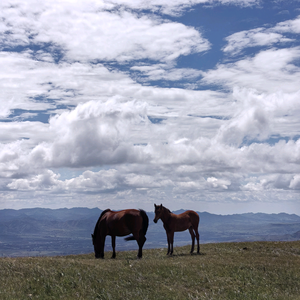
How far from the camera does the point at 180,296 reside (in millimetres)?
14961

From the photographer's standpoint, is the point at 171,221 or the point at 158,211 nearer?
the point at 158,211

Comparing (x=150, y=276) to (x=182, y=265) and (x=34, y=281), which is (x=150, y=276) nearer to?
(x=182, y=265)

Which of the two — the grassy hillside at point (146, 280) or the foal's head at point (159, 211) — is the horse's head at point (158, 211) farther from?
the grassy hillside at point (146, 280)

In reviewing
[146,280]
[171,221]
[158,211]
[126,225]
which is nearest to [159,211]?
[158,211]

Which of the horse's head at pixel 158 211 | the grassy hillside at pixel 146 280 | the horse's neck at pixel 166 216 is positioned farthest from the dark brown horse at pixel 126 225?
the grassy hillside at pixel 146 280

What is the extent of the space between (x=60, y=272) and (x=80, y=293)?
9.69 ft

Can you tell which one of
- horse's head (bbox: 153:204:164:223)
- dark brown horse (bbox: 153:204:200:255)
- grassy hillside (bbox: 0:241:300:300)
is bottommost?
grassy hillside (bbox: 0:241:300:300)

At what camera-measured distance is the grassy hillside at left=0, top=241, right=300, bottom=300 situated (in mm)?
15211

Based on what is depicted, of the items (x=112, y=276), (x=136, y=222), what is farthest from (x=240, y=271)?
(x=136, y=222)

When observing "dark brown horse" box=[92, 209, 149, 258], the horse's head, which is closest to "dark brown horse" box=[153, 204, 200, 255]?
the horse's head

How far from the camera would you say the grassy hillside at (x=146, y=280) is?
15211mm

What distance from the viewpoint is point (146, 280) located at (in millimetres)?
17094

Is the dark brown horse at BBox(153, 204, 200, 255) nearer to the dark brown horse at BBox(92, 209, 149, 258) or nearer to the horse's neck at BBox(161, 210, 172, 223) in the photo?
the horse's neck at BBox(161, 210, 172, 223)

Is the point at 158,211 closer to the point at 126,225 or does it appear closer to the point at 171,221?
the point at 171,221
